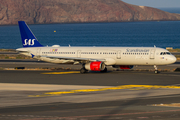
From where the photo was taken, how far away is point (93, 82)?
40812mm

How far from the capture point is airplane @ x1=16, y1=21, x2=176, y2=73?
4956 cm

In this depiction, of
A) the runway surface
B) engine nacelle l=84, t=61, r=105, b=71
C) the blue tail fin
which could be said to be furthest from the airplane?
the runway surface

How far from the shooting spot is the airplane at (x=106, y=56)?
4956cm

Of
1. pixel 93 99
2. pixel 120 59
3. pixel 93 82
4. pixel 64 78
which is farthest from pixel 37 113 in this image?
pixel 120 59

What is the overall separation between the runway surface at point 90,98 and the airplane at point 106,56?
17.7ft

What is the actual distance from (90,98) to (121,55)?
22971 millimetres

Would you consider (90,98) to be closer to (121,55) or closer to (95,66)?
(95,66)

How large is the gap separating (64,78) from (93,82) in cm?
588

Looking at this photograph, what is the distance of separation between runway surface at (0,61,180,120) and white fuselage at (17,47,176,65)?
5.40m

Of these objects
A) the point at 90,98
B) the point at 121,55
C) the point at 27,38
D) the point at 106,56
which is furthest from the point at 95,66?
the point at 90,98

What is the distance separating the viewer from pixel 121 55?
5081cm

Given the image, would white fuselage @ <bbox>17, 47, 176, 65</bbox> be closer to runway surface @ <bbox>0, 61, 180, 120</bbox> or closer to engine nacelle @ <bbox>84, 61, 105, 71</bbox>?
engine nacelle @ <bbox>84, 61, 105, 71</bbox>

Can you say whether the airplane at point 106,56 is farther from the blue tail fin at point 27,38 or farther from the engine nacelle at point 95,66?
the blue tail fin at point 27,38

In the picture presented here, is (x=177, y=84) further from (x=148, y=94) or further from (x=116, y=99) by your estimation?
(x=116, y=99)
